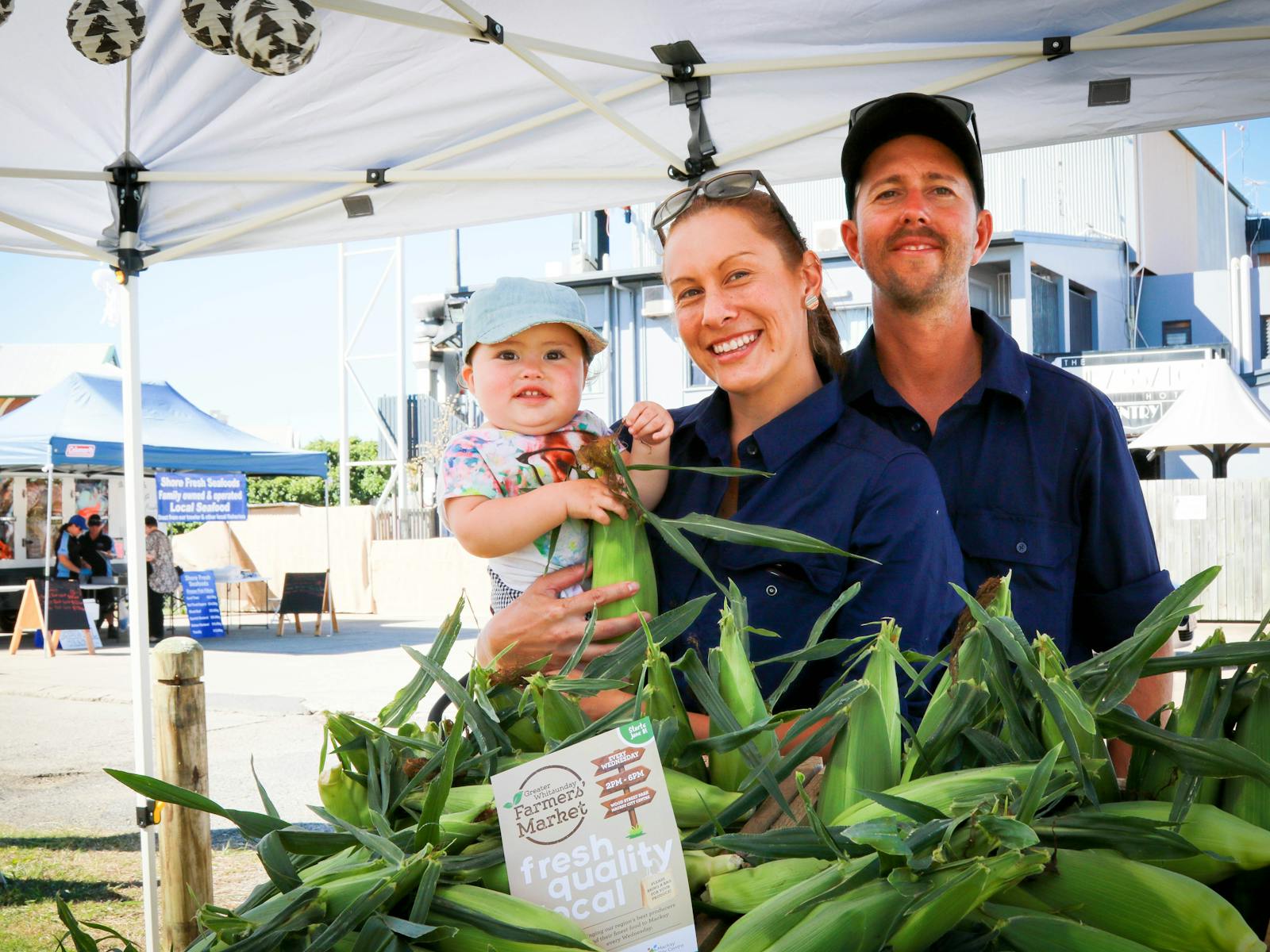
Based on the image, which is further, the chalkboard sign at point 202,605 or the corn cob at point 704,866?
the chalkboard sign at point 202,605

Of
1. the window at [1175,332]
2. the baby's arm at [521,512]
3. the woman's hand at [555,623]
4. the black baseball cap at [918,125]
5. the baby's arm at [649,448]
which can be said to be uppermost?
the window at [1175,332]

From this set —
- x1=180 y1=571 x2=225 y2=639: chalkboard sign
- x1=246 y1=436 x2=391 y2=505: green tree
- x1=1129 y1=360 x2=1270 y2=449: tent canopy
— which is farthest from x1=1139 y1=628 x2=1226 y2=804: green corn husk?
x1=246 y1=436 x2=391 y2=505: green tree

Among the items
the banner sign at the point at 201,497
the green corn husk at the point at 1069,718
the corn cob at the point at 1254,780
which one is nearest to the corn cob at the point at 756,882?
the green corn husk at the point at 1069,718

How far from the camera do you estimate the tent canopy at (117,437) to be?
10.8 m

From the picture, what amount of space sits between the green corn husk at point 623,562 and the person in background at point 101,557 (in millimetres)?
13436

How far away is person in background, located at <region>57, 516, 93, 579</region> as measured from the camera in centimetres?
1290

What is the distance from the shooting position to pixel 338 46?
3.08m

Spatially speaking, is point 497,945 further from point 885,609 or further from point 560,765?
point 885,609

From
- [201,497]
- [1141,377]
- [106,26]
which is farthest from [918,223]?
[1141,377]

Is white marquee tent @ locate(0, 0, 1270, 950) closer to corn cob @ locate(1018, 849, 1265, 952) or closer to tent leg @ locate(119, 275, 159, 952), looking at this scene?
tent leg @ locate(119, 275, 159, 952)

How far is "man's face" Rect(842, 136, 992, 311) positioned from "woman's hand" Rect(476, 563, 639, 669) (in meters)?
0.88

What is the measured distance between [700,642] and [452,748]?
0.74m

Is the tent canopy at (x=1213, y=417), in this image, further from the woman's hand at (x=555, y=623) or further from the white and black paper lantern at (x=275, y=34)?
the woman's hand at (x=555, y=623)

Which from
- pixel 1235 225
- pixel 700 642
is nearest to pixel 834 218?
pixel 1235 225
